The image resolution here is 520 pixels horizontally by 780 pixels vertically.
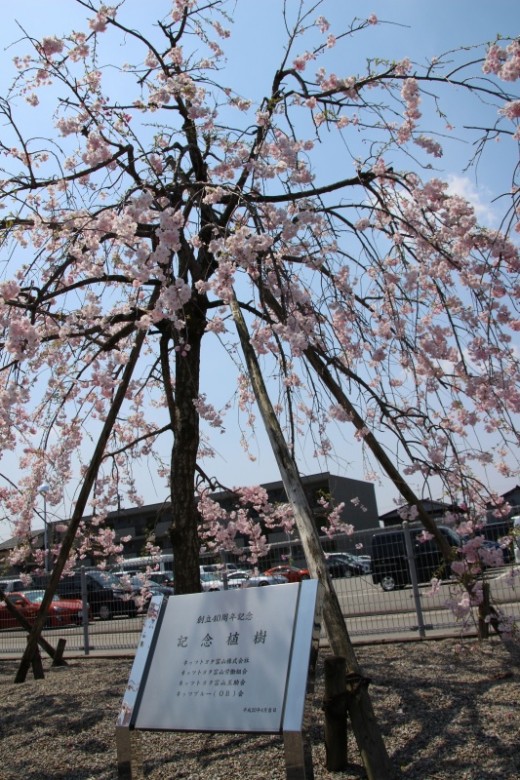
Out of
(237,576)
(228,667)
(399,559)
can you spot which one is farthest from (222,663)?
(237,576)

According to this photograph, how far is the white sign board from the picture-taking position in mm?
2711

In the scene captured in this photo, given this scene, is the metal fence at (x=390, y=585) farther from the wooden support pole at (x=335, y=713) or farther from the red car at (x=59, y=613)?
the wooden support pole at (x=335, y=713)

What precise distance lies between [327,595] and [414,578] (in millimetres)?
4189

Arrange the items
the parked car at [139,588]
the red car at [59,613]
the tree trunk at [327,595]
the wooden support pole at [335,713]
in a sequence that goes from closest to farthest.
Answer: the tree trunk at [327,595], the wooden support pole at [335,713], the parked car at [139,588], the red car at [59,613]

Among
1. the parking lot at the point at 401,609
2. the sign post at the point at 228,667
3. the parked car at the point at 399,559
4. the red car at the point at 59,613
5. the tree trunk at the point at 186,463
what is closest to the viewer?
the sign post at the point at 228,667

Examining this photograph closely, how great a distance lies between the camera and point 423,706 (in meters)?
4.23

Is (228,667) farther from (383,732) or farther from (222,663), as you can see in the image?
(383,732)

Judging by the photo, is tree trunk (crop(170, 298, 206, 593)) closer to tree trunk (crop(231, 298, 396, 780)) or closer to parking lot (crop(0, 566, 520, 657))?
tree trunk (crop(231, 298, 396, 780))

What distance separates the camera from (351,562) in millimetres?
8133

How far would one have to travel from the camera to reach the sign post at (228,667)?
8.61 ft

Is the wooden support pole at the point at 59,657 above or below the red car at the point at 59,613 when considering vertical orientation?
below

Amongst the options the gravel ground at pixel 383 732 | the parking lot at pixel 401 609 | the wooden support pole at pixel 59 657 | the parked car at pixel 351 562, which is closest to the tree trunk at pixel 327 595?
the gravel ground at pixel 383 732

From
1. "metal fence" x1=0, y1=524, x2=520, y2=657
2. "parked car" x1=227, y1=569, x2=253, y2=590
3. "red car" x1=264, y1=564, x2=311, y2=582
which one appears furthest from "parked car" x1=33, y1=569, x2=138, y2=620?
"red car" x1=264, y1=564, x2=311, y2=582

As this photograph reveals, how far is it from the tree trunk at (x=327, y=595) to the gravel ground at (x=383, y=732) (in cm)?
31
